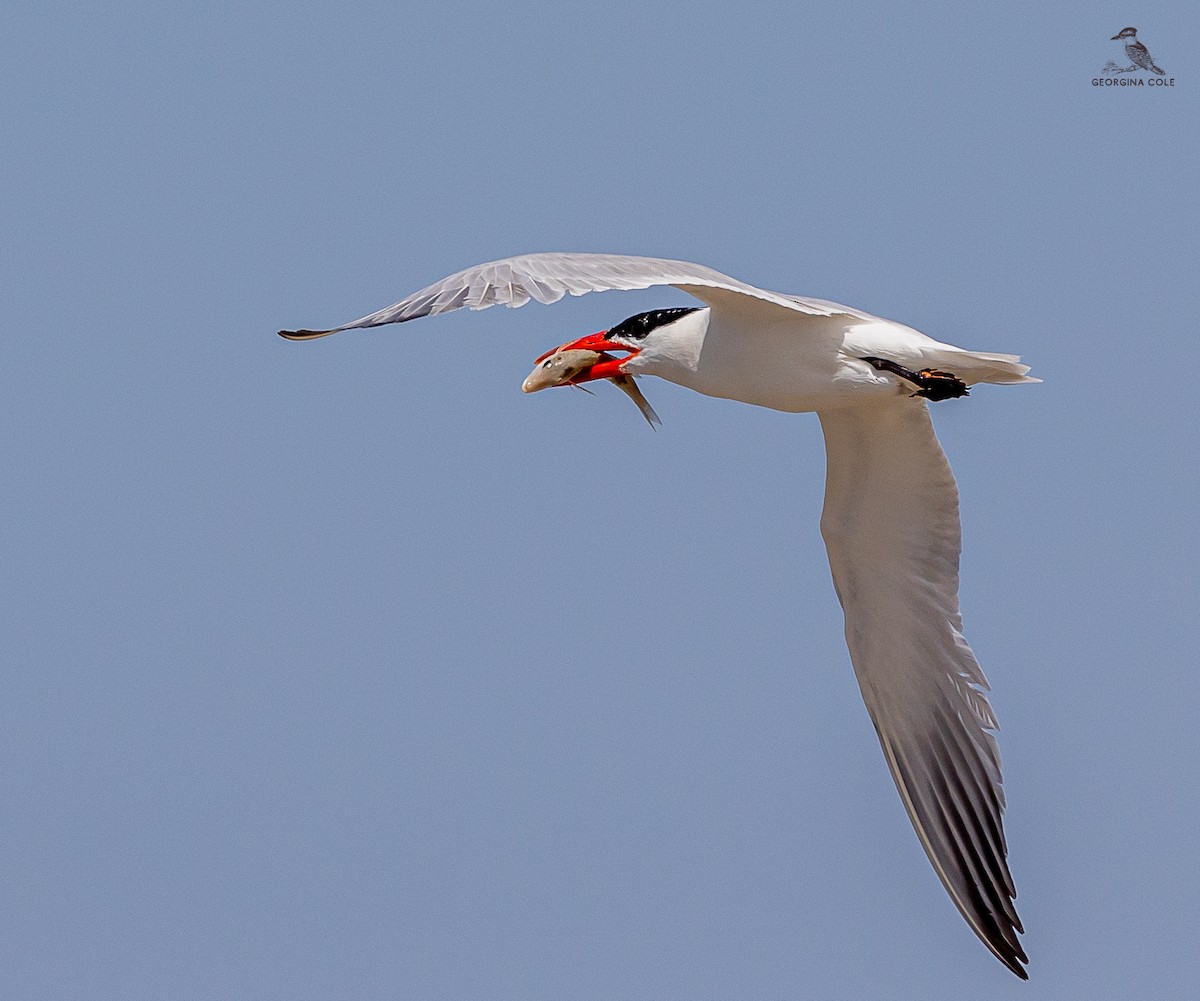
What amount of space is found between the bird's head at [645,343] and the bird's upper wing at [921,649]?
1.33 metres

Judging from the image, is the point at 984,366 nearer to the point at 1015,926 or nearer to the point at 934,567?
the point at 934,567

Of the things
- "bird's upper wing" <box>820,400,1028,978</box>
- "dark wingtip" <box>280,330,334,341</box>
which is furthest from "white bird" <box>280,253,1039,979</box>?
"dark wingtip" <box>280,330,334,341</box>

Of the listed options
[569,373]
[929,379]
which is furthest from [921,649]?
[569,373]

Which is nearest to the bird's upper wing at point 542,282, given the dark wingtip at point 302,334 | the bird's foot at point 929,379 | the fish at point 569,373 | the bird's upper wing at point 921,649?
the dark wingtip at point 302,334

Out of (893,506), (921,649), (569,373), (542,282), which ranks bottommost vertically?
(921,649)

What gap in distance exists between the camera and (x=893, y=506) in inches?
455

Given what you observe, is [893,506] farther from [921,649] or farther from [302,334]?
[302,334]

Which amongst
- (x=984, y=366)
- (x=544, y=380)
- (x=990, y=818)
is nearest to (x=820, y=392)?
(x=984, y=366)

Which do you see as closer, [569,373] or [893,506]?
[569,373]

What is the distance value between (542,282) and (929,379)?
2.67m

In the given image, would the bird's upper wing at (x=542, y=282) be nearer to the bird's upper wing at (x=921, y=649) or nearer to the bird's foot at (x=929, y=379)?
the bird's foot at (x=929, y=379)

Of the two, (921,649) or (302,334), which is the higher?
(302,334)

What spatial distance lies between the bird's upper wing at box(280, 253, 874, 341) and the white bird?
0.07 meters

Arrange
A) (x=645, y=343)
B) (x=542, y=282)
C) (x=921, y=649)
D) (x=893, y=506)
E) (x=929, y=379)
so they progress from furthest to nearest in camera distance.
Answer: (x=921, y=649) < (x=893, y=506) < (x=645, y=343) < (x=929, y=379) < (x=542, y=282)
